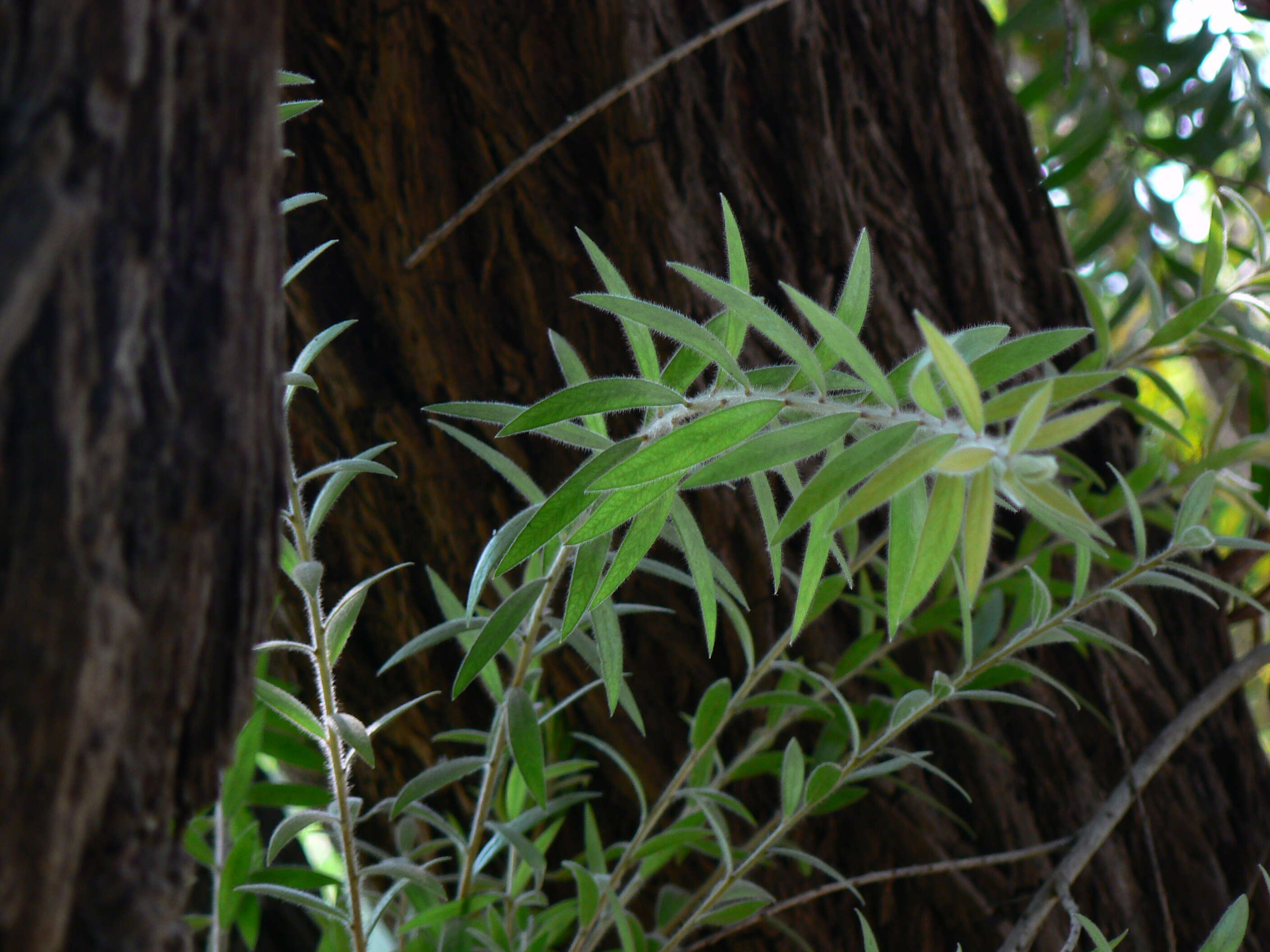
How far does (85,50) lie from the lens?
20cm

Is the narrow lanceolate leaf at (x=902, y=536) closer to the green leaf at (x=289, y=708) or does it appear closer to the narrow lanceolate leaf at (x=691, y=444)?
the narrow lanceolate leaf at (x=691, y=444)

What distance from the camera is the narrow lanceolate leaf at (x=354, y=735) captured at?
0.44 meters

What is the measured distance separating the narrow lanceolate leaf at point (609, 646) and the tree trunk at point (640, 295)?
0.30m

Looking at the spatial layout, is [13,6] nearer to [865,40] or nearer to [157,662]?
[157,662]

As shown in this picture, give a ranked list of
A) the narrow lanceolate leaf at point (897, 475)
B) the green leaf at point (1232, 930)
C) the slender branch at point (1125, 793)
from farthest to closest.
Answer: the slender branch at point (1125, 793)
the green leaf at point (1232, 930)
the narrow lanceolate leaf at point (897, 475)

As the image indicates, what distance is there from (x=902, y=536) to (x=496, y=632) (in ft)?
0.62

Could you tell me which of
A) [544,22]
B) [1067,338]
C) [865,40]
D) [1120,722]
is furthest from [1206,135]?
[1067,338]

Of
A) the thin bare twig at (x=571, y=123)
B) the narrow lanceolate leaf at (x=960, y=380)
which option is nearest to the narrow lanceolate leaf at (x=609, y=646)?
the narrow lanceolate leaf at (x=960, y=380)

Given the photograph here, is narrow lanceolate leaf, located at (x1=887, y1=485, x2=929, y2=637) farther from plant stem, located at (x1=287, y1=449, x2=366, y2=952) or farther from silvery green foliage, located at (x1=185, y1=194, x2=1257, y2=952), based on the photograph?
plant stem, located at (x1=287, y1=449, x2=366, y2=952)

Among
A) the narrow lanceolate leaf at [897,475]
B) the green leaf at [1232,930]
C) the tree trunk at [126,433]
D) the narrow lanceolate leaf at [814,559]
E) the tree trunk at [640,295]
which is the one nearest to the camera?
the tree trunk at [126,433]

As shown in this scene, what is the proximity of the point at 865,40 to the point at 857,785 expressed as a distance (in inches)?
26.6

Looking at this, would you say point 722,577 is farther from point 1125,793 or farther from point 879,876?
point 1125,793

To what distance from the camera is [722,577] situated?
0.52 meters

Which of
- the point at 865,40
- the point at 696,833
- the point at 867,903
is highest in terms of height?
the point at 865,40
